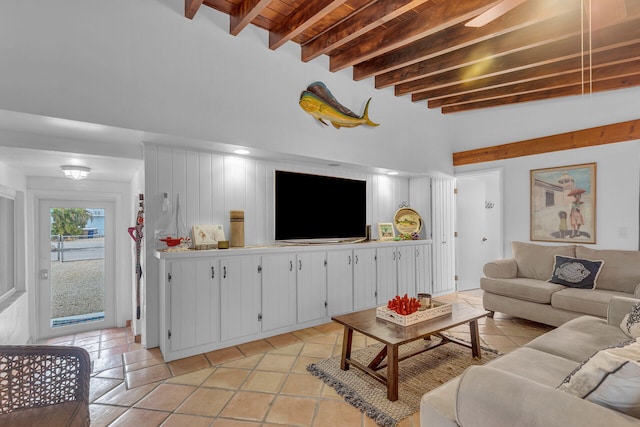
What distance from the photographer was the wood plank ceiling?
2.50 meters

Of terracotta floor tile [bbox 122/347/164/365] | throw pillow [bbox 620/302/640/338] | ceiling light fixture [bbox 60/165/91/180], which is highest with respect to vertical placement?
ceiling light fixture [bbox 60/165/91/180]

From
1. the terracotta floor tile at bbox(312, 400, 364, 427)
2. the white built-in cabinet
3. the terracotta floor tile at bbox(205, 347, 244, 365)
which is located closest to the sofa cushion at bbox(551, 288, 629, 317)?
the white built-in cabinet

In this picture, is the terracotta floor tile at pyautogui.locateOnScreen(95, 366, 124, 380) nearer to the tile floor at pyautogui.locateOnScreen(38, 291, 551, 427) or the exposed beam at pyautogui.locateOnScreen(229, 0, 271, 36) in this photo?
the tile floor at pyautogui.locateOnScreen(38, 291, 551, 427)

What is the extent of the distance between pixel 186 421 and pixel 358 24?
3270 millimetres

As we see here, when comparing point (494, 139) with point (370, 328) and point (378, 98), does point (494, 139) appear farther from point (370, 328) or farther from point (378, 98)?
point (370, 328)

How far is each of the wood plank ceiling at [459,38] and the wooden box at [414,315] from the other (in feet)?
7.52

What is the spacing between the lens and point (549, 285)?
3551 mm

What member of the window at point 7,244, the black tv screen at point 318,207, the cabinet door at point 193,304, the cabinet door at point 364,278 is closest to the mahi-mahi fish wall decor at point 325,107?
the black tv screen at point 318,207

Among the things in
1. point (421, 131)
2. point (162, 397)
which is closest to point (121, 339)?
point (162, 397)

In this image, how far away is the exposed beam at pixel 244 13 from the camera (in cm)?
254

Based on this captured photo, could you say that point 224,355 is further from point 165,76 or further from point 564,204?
point 564,204

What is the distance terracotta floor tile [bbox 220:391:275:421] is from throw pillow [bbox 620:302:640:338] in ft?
7.79

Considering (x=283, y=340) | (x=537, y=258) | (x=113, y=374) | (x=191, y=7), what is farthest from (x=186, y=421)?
(x=537, y=258)

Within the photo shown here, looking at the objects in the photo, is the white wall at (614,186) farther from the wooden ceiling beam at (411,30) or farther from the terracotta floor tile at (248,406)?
the terracotta floor tile at (248,406)
